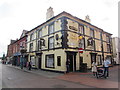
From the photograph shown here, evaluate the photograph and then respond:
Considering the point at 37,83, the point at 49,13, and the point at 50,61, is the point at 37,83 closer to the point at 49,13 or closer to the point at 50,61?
the point at 50,61

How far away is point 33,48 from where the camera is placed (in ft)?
66.1

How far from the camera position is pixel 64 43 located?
43.4 ft

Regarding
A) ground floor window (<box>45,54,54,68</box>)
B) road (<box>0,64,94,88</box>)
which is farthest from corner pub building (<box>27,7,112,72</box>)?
road (<box>0,64,94,88</box>)

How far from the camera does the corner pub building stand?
13.6 m

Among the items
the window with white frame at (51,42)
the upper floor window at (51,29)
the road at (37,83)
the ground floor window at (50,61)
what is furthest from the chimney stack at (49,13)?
the road at (37,83)

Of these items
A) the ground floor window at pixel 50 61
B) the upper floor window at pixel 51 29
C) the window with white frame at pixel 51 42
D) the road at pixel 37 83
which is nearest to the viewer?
the road at pixel 37 83

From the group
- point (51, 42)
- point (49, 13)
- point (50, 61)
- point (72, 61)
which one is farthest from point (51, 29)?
point (72, 61)

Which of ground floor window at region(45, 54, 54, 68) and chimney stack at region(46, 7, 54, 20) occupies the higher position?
chimney stack at region(46, 7, 54, 20)

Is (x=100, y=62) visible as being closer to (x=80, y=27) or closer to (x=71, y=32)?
(x=80, y=27)

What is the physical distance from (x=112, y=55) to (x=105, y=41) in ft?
16.3

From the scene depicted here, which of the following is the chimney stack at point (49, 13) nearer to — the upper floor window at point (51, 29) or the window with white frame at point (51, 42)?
the upper floor window at point (51, 29)

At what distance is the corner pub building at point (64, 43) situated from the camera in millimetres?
13625

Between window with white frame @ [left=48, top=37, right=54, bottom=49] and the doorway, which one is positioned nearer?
the doorway

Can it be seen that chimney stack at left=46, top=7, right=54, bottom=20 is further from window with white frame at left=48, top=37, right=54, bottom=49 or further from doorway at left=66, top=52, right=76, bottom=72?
doorway at left=66, top=52, right=76, bottom=72
